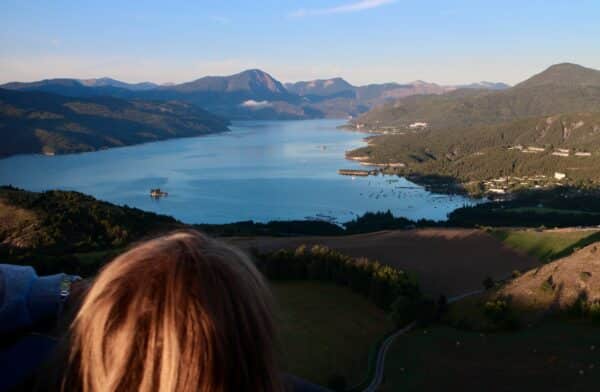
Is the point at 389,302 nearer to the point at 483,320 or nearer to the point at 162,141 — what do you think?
the point at 483,320

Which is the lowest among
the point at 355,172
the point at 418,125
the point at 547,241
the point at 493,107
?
the point at 355,172

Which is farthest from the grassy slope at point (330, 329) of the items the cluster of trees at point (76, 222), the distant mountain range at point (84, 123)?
the distant mountain range at point (84, 123)

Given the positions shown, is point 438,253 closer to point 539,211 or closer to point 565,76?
point 539,211

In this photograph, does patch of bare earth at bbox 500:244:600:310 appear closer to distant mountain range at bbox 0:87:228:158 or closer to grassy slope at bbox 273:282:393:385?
grassy slope at bbox 273:282:393:385

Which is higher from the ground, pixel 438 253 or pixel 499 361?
pixel 499 361

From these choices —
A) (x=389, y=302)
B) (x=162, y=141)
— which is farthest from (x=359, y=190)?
(x=162, y=141)

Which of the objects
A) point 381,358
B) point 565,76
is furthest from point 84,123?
point 565,76

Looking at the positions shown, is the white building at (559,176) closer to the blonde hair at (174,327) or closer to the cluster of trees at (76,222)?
the cluster of trees at (76,222)
